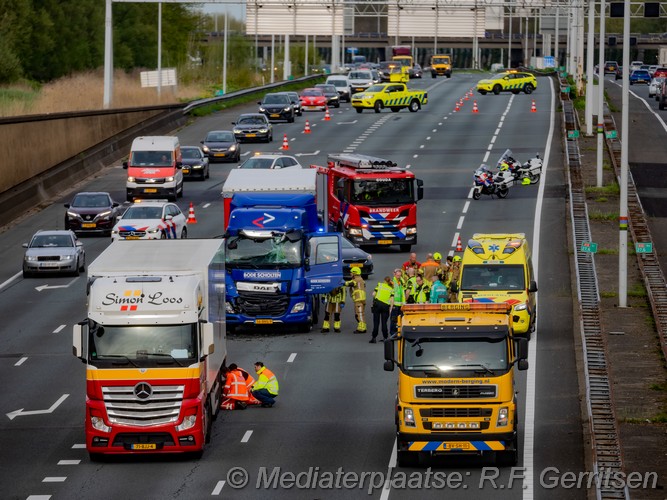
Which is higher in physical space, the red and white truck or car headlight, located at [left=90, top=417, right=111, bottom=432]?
the red and white truck

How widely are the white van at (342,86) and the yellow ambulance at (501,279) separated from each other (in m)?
73.1

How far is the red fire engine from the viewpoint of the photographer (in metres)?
47.2

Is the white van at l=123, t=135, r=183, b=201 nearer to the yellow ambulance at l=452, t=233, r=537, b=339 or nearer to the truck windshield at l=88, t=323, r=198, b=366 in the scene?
the yellow ambulance at l=452, t=233, r=537, b=339

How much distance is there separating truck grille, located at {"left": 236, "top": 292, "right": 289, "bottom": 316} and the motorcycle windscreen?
0.72m

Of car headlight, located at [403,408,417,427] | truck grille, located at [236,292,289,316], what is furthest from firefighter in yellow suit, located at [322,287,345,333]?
car headlight, located at [403,408,417,427]

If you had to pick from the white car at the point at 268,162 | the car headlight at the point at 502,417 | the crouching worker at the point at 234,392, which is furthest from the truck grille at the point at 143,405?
the white car at the point at 268,162

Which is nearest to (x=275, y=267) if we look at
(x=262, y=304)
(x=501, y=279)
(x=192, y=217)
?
(x=262, y=304)

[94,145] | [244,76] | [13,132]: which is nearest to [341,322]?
[13,132]

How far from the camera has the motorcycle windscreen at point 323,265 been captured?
34.9 meters

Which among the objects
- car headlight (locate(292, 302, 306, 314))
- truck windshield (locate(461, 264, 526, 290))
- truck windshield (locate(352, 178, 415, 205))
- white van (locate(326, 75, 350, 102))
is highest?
white van (locate(326, 75, 350, 102))

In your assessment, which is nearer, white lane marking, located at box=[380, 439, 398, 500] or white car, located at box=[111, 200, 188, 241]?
white lane marking, located at box=[380, 439, 398, 500]

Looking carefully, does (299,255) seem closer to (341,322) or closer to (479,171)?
(341,322)

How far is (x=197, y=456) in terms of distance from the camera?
80.3 feet

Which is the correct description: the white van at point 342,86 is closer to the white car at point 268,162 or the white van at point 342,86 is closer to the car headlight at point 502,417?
the white car at point 268,162
